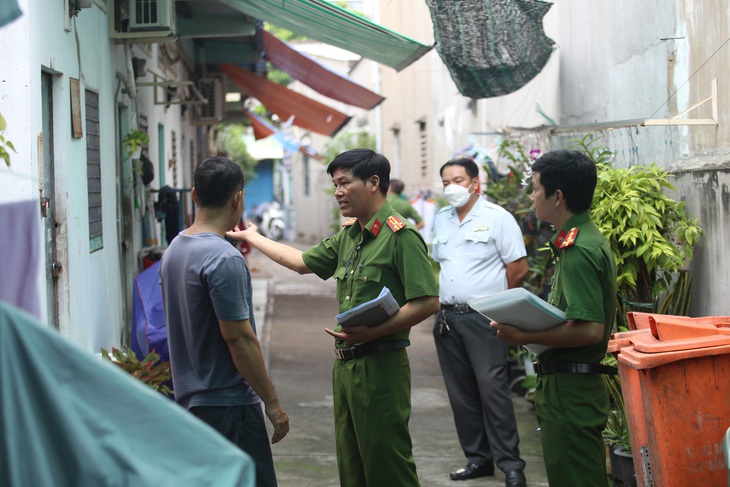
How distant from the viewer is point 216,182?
362 centimetres

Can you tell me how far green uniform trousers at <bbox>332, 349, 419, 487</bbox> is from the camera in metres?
4.05

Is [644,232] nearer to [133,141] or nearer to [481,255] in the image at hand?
[481,255]

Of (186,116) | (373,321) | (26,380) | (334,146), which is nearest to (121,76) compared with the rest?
(373,321)

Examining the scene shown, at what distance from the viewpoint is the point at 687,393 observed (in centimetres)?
420

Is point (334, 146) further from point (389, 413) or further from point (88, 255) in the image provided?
point (389, 413)

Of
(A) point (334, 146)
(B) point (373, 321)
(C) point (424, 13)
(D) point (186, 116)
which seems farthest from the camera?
(A) point (334, 146)

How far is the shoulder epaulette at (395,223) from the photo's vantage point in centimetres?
414

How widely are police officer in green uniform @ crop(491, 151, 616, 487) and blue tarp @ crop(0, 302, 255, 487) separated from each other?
184 cm

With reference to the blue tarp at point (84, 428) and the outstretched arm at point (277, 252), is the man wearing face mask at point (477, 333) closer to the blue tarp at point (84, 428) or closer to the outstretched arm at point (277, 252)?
the outstretched arm at point (277, 252)

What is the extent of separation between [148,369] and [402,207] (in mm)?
5609

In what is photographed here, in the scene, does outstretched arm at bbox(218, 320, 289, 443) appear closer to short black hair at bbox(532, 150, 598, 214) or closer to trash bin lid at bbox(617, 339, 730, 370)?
short black hair at bbox(532, 150, 598, 214)

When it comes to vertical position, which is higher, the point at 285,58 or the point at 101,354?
the point at 285,58

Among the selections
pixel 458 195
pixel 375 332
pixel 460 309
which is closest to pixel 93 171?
pixel 458 195

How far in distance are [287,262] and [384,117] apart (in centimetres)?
1585
